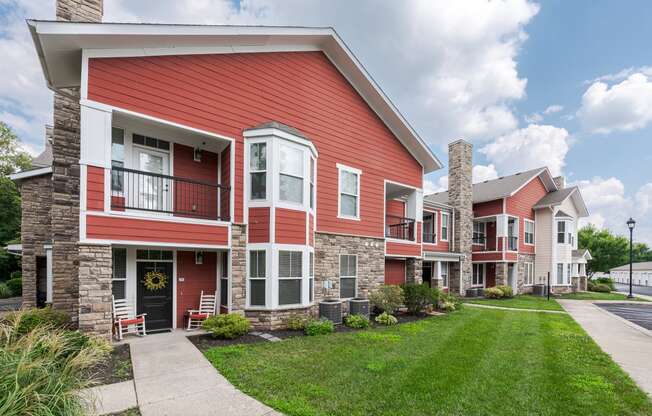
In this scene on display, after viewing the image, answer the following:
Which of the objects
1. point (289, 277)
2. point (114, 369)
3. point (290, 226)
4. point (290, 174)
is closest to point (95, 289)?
point (114, 369)

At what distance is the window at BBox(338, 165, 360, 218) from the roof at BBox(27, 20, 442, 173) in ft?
11.4

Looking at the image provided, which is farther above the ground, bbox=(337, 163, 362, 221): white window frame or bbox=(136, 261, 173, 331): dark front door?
bbox=(337, 163, 362, 221): white window frame

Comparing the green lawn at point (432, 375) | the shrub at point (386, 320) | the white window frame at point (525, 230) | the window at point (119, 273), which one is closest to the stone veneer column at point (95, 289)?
the window at point (119, 273)

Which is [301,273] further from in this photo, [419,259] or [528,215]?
[528,215]

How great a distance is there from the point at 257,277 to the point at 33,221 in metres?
10.7

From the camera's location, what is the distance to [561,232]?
2495 centimetres

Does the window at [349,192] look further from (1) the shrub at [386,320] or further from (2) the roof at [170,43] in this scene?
(1) the shrub at [386,320]

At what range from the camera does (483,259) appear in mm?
23156

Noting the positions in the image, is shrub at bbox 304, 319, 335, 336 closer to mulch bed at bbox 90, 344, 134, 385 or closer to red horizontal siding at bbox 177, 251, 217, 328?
red horizontal siding at bbox 177, 251, 217, 328

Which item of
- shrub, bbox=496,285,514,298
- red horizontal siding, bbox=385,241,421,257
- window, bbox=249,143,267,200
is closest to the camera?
window, bbox=249,143,267,200

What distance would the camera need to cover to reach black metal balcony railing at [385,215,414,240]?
1559cm

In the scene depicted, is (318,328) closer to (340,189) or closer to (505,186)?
(340,189)

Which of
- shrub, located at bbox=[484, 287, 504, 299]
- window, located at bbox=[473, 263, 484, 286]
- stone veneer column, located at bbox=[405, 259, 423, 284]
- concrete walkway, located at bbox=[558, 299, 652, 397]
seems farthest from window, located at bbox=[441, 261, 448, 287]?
concrete walkway, located at bbox=[558, 299, 652, 397]

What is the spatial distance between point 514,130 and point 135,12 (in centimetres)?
2681
